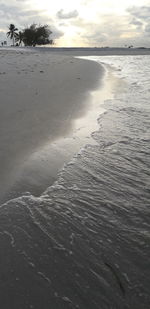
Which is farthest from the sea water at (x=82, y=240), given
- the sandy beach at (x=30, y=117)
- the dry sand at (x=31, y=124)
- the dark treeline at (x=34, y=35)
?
the dark treeline at (x=34, y=35)

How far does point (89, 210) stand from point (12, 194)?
890mm

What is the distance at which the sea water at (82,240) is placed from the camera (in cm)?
181

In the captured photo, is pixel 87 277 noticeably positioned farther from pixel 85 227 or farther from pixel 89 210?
pixel 89 210

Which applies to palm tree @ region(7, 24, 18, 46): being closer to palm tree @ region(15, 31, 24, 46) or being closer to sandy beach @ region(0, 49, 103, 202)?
palm tree @ region(15, 31, 24, 46)

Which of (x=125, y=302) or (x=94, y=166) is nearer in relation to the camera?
(x=125, y=302)

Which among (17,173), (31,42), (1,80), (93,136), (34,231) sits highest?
(31,42)

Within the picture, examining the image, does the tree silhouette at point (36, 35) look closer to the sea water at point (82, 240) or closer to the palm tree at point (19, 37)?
the palm tree at point (19, 37)

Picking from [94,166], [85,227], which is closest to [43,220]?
[85,227]

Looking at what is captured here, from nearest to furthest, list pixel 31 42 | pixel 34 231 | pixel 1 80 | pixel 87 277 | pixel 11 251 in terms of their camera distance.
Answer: pixel 87 277 → pixel 11 251 → pixel 34 231 → pixel 1 80 → pixel 31 42

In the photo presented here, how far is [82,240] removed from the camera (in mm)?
2318

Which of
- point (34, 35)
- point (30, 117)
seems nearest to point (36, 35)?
point (34, 35)

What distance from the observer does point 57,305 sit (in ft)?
5.70

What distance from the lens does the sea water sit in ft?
5.95

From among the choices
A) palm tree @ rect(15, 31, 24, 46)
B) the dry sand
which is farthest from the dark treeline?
the dry sand
